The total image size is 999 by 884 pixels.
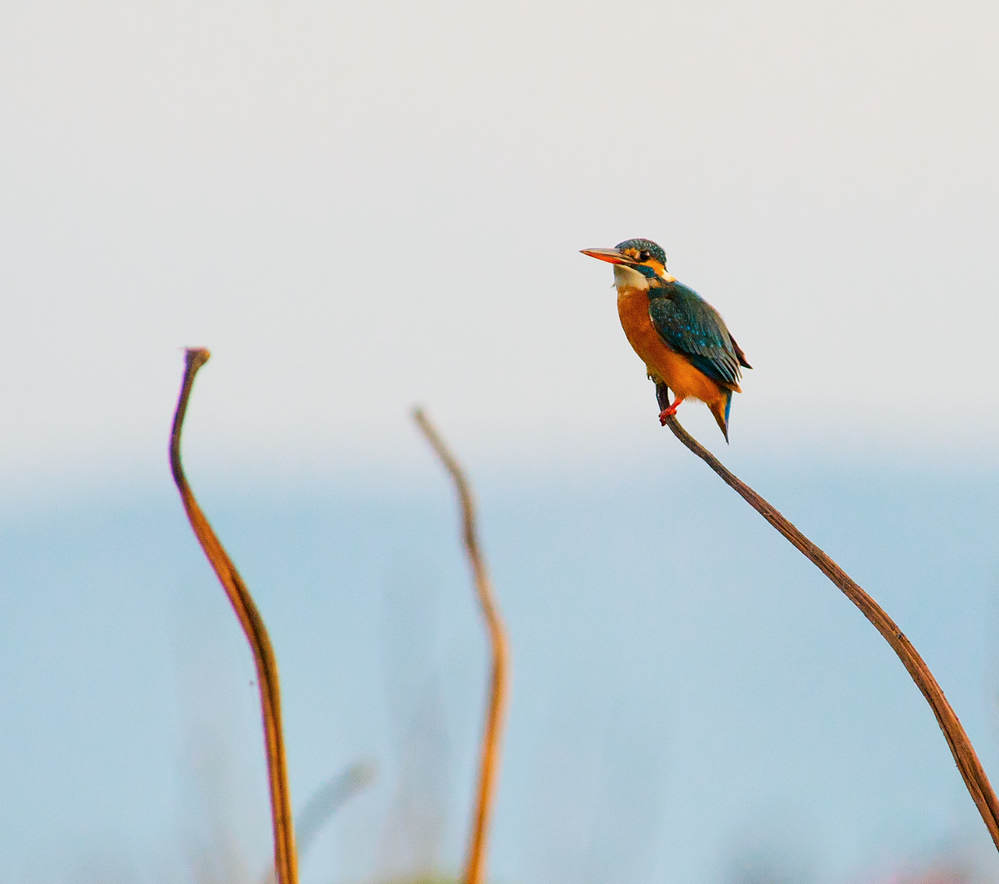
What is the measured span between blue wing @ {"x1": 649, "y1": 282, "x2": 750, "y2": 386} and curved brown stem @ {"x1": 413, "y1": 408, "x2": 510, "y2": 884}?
2.87ft

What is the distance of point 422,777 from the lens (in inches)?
47.6

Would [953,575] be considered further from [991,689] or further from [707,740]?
[991,689]

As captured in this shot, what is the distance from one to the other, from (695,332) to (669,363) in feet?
0.16

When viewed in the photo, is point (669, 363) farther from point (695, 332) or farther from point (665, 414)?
point (665, 414)

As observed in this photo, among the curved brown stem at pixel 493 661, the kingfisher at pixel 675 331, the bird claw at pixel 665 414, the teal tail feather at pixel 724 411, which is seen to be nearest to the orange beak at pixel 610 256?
the kingfisher at pixel 675 331

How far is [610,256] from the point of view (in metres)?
1.71

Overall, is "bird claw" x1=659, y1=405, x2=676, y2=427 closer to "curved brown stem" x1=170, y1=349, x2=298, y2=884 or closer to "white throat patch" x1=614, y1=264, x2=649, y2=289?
"curved brown stem" x1=170, y1=349, x2=298, y2=884

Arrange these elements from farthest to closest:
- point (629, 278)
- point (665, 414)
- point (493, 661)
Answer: point (629, 278) → point (665, 414) → point (493, 661)

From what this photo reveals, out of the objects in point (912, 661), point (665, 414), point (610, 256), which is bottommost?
point (912, 661)

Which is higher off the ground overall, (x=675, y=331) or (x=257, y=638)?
(x=675, y=331)

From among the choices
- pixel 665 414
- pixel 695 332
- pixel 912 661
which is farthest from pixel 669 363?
pixel 912 661

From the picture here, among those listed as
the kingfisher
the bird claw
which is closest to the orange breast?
the kingfisher

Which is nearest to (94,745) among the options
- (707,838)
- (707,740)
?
(707,838)

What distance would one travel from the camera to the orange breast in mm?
1692
